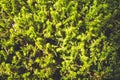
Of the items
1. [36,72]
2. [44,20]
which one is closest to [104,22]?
[44,20]

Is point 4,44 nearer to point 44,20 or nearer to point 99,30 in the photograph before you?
point 44,20

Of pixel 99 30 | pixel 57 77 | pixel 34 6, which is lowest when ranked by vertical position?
pixel 57 77

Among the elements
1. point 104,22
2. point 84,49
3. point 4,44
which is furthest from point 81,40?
point 4,44

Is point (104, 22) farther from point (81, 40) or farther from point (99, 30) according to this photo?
point (81, 40)

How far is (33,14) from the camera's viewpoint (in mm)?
4223

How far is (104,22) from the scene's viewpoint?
13.9 ft

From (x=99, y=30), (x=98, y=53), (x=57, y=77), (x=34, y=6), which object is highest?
(x=34, y=6)

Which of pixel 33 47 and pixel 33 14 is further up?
pixel 33 14

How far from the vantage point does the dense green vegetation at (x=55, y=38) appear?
416 centimetres

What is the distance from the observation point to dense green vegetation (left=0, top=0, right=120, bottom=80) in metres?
4.16

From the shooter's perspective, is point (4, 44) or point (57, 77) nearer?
point (4, 44)

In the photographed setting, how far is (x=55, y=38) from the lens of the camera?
14.0 ft

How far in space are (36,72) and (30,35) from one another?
0.49 metres

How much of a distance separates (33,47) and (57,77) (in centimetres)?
56
